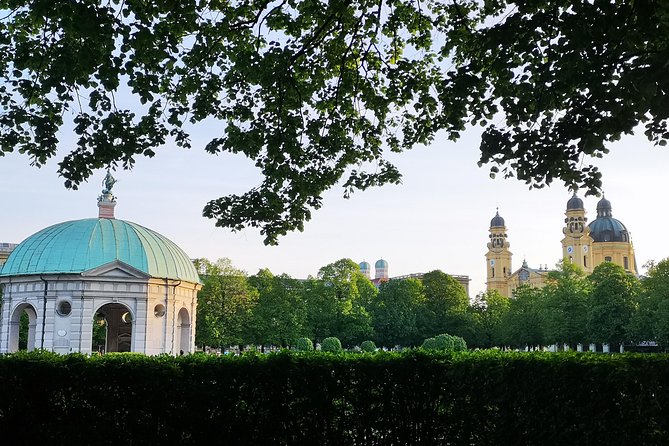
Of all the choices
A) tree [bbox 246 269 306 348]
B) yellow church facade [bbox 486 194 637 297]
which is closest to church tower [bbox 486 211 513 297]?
yellow church facade [bbox 486 194 637 297]

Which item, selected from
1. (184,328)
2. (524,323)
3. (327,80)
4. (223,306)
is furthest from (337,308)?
(327,80)

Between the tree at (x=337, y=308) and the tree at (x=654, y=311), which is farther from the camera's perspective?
the tree at (x=337, y=308)

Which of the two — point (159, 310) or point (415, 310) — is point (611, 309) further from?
point (159, 310)

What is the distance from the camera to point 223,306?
55.3m

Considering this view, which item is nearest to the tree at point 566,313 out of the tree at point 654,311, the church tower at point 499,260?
the tree at point 654,311

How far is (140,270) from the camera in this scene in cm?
3506

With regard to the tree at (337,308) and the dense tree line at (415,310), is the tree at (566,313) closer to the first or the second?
the dense tree line at (415,310)

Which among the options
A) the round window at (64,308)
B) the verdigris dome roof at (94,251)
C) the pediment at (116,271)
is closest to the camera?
the pediment at (116,271)

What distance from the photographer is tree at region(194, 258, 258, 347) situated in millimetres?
53688

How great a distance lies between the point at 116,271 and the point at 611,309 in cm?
3695

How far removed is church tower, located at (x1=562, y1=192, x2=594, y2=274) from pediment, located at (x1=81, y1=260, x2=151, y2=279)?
3589 inches

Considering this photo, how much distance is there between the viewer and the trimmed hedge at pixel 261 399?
1055 cm

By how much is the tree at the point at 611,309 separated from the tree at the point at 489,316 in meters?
14.7

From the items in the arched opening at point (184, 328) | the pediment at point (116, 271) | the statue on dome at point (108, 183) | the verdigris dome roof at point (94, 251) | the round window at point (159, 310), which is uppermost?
the statue on dome at point (108, 183)
